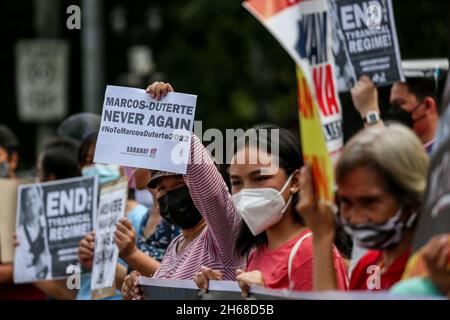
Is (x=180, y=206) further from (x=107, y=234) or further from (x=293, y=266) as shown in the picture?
(x=107, y=234)

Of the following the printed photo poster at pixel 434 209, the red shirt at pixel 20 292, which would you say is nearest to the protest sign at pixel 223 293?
the printed photo poster at pixel 434 209

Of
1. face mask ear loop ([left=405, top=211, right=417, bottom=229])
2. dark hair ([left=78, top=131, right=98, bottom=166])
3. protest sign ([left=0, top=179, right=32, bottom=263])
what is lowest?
protest sign ([left=0, top=179, right=32, bottom=263])

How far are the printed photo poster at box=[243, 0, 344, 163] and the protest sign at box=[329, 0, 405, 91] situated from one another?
1143 millimetres

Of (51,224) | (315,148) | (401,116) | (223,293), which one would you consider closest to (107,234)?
(51,224)

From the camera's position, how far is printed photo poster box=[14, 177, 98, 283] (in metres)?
7.62

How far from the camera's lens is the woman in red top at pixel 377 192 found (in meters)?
4.09

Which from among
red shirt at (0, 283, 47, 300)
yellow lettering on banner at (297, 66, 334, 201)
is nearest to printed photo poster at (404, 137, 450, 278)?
yellow lettering on banner at (297, 66, 334, 201)

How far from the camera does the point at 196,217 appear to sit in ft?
19.8

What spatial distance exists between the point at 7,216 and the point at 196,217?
268 centimetres

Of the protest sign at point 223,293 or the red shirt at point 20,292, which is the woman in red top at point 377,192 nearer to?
the protest sign at point 223,293

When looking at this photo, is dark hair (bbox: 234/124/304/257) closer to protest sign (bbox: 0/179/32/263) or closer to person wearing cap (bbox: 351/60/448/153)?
person wearing cap (bbox: 351/60/448/153)

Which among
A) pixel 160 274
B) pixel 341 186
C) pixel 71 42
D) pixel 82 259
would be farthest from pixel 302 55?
pixel 71 42

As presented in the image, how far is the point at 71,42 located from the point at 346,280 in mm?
22839

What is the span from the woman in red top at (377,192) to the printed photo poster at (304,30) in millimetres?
424
